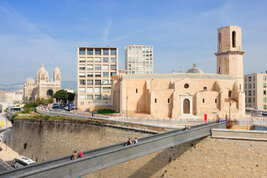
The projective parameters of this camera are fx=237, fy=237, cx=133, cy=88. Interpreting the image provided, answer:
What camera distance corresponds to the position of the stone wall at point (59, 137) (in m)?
26.5

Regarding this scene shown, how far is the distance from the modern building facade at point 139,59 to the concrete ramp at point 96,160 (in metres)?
94.4

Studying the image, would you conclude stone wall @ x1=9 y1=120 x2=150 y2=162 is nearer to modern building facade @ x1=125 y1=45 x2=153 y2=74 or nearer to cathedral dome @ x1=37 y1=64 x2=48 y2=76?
modern building facade @ x1=125 y1=45 x2=153 y2=74

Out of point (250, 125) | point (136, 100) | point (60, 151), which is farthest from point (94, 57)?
point (250, 125)

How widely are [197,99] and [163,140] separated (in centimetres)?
1981

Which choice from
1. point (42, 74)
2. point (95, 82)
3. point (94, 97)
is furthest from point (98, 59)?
point (42, 74)

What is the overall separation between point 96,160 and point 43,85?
378 feet

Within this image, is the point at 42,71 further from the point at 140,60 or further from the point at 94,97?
the point at 94,97

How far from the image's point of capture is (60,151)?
1194 inches

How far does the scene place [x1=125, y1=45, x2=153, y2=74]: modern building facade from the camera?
111 meters

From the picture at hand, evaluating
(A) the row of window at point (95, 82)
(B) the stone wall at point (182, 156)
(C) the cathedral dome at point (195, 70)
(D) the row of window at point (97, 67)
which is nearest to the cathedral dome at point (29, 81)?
(D) the row of window at point (97, 67)

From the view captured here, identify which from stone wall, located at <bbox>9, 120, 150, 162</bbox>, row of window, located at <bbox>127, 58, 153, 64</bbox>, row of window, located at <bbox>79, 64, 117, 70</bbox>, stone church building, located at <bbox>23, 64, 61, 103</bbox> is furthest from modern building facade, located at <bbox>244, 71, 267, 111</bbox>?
stone church building, located at <bbox>23, 64, 61, 103</bbox>

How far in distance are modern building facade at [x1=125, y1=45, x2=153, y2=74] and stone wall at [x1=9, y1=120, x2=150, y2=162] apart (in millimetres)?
75029

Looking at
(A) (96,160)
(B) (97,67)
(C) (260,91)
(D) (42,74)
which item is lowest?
(A) (96,160)

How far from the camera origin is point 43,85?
390 feet
